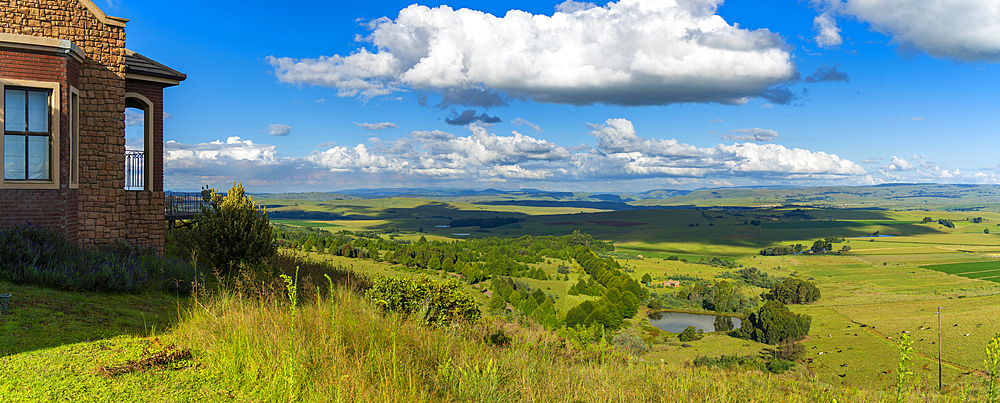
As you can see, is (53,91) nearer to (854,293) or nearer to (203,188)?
(203,188)

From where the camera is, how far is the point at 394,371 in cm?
456

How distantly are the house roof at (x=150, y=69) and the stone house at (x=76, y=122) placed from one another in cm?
3

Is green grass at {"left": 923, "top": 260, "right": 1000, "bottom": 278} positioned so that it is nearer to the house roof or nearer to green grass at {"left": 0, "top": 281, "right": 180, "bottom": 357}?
the house roof

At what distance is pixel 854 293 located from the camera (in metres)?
89.8

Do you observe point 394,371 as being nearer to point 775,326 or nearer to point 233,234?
point 233,234

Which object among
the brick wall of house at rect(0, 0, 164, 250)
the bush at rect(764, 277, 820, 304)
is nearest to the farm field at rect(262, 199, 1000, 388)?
the bush at rect(764, 277, 820, 304)

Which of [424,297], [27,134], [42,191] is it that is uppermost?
[27,134]

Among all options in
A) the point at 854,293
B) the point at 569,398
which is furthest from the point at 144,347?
the point at 854,293

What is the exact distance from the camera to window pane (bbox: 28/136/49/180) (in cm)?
1146

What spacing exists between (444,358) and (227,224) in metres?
12.8

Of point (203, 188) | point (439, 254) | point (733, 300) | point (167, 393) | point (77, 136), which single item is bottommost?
point (733, 300)

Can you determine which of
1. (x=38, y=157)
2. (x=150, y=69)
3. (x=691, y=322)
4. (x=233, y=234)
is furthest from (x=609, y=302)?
(x=38, y=157)

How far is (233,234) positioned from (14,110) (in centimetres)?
594

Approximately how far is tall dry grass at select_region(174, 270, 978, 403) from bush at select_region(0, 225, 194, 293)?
3064 millimetres
